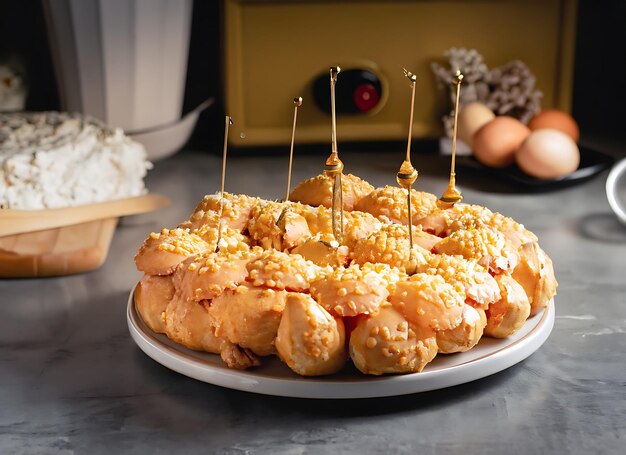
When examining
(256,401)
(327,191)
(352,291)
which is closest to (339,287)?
(352,291)

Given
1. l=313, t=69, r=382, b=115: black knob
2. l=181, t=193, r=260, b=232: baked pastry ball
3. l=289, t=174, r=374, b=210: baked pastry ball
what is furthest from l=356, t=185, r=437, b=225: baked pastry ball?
l=313, t=69, r=382, b=115: black knob

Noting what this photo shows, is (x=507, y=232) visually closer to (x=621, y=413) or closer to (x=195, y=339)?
(x=621, y=413)

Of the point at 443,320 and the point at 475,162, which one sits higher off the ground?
the point at 443,320

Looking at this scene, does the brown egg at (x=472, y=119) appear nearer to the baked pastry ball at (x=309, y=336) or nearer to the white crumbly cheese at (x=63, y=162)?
the white crumbly cheese at (x=63, y=162)

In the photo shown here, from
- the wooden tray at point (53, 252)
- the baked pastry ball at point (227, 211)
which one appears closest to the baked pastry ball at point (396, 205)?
the baked pastry ball at point (227, 211)

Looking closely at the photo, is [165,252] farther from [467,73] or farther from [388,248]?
[467,73]

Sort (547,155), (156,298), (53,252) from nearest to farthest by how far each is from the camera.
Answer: (156,298)
(53,252)
(547,155)

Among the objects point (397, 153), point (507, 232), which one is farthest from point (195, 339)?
point (397, 153)
